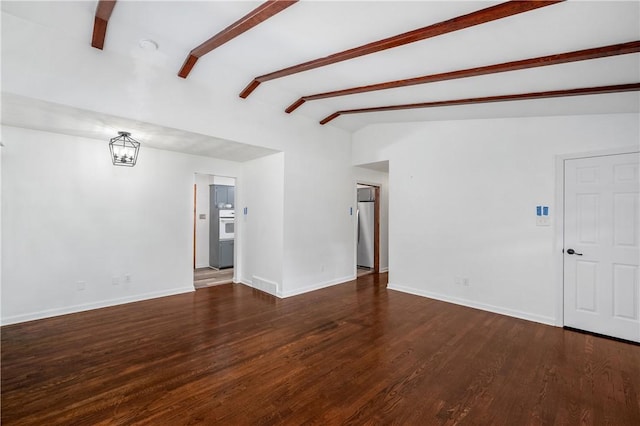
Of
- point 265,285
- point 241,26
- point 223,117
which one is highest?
point 241,26

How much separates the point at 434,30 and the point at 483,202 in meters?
2.80

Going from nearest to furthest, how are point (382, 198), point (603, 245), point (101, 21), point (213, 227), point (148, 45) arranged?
point (101, 21), point (148, 45), point (603, 245), point (382, 198), point (213, 227)

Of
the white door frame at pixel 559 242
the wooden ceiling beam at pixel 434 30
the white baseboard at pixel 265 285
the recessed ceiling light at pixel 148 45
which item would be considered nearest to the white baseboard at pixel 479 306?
the white door frame at pixel 559 242

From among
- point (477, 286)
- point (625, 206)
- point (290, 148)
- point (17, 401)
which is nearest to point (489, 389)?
point (477, 286)

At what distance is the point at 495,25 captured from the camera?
2172 millimetres

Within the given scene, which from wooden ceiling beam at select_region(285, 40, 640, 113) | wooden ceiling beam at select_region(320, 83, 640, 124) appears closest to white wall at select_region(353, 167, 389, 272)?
wooden ceiling beam at select_region(320, 83, 640, 124)

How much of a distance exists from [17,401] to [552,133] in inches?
235

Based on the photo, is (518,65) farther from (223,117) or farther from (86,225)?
(86,225)

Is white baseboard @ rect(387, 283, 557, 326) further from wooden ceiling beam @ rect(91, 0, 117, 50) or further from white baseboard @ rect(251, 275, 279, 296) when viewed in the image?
wooden ceiling beam @ rect(91, 0, 117, 50)

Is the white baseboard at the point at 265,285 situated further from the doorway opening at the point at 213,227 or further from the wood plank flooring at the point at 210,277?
the doorway opening at the point at 213,227

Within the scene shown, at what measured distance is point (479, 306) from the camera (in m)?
4.22

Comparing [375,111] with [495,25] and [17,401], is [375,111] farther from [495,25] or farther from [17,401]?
[17,401]

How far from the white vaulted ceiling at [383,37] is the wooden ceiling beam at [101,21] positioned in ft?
0.22

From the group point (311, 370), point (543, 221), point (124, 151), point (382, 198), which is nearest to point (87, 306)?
point (124, 151)
